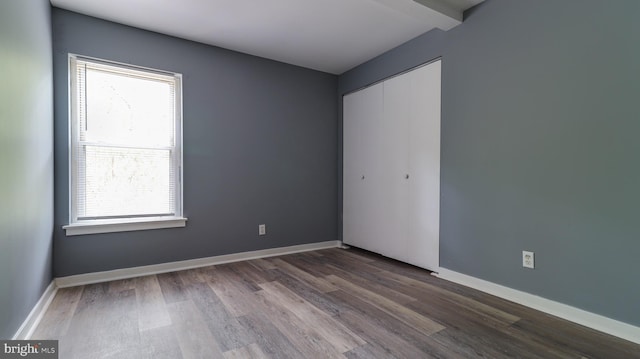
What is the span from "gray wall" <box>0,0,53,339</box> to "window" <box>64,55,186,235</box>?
0.23 meters

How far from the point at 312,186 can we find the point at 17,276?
2838mm

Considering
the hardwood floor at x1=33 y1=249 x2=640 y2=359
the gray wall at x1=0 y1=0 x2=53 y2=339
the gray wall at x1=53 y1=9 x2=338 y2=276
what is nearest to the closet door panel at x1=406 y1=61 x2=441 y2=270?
the hardwood floor at x1=33 y1=249 x2=640 y2=359

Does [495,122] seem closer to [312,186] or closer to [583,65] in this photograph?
[583,65]

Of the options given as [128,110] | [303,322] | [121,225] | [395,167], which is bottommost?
[303,322]

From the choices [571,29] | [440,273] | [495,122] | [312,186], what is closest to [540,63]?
[571,29]

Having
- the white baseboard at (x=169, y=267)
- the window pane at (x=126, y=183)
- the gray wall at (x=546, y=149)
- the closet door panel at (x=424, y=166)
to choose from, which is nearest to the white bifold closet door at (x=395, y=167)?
the closet door panel at (x=424, y=166)

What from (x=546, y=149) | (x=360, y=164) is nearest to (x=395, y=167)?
(x=360, y=164)

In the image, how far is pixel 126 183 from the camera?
111 inches

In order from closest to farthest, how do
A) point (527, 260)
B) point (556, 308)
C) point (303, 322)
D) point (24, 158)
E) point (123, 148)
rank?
point (24, 158) → point (303, 322) → point (556, 308) → point (527, 260) → point (123, 148)

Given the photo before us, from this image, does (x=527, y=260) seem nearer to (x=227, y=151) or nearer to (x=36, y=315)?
(x=227, y=151)

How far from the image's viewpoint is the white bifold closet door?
2.90 metres

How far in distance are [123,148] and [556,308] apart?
12.5ft

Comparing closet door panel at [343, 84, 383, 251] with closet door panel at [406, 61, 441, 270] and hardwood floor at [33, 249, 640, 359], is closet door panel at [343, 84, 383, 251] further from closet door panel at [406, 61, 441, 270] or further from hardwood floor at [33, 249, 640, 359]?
hardwood floor at [33, 249, 640, 359]

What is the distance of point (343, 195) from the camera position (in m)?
4.09
